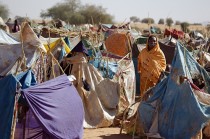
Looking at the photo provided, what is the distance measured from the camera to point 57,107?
5422 millimetres

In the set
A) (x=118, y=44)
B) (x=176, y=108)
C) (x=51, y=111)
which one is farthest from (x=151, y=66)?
(x=118, y=44)

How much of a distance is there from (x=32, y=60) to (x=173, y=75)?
2.51m

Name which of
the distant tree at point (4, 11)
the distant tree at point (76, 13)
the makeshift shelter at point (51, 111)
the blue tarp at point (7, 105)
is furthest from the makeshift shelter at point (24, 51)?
the distant tree at point (4, 11)

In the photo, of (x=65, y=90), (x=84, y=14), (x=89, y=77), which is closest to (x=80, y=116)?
(x=65, y=90)

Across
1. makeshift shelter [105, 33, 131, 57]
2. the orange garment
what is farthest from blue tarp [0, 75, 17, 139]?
makeshift shelter [105, 33, 131, 57]

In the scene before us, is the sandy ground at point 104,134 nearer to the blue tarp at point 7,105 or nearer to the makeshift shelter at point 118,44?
the blue tarp at point 7,105

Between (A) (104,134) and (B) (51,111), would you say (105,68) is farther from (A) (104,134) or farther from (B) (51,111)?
(B) (51,111)

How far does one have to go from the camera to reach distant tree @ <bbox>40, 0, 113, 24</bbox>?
4902cm

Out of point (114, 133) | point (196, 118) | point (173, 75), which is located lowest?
point (114, 133)

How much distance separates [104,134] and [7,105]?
2815mm

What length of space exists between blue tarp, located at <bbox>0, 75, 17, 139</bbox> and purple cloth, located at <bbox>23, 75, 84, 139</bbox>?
164mm

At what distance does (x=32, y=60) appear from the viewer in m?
7.28

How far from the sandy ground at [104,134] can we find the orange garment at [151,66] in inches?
53.6

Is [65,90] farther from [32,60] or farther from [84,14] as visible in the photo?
[84,14]
